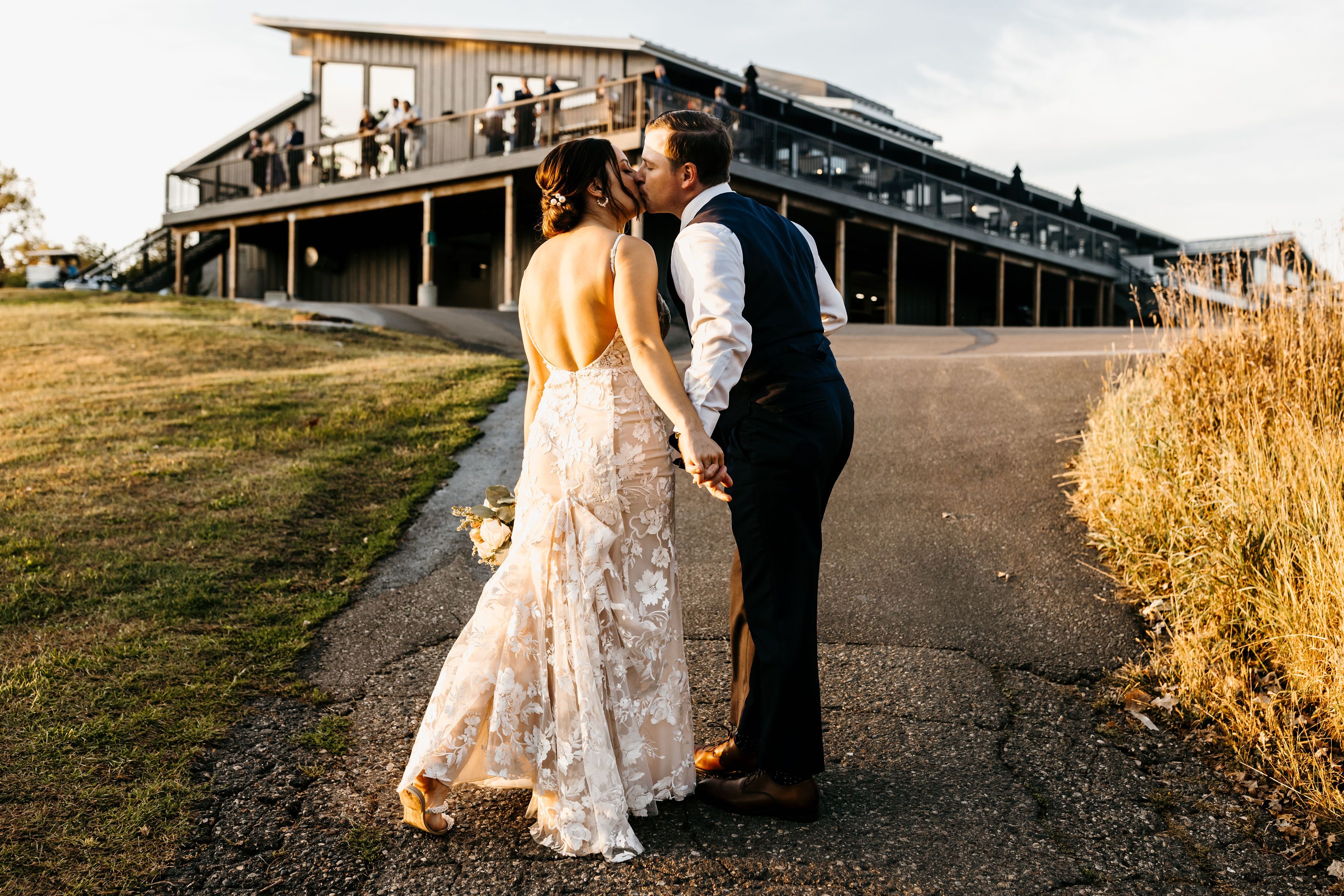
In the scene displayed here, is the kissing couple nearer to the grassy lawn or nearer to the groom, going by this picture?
the groom

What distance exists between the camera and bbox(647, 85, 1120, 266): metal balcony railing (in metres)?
18.2

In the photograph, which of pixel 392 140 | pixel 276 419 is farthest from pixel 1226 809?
pixel 392 140

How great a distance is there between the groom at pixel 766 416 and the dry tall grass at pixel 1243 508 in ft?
5.67

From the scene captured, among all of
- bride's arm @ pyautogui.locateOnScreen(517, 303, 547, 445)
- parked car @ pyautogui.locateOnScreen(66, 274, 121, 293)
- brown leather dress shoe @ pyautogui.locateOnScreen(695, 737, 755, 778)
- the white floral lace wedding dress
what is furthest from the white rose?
parked car @ pyautogui.locateOnScreen(66, 274, 121, 293)

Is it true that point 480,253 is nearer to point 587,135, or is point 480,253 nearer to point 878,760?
point 587,135

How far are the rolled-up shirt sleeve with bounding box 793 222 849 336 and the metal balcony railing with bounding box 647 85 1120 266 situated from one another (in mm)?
12218

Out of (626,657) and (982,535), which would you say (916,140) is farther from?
(626,657)

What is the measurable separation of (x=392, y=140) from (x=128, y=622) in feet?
60.7

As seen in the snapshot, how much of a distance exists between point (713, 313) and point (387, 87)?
23354 mm

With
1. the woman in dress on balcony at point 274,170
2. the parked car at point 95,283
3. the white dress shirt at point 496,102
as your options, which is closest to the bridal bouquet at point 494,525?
the white dress shirt at point 496,102

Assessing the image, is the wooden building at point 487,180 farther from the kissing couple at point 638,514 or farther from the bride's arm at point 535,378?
the kissing couple at point 638,514

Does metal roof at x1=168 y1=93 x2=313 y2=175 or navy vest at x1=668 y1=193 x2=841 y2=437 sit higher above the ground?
metal roof at x1=168 y1=93 x2=313 y2=175

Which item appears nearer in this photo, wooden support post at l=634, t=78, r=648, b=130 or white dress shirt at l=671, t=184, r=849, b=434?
white dress shirt at l=671, t=184, r=849, b=434

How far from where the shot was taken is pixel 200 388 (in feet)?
31.6
